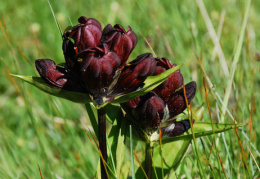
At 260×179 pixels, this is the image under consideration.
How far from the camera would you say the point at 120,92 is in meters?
0.91

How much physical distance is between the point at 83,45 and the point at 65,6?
224cm

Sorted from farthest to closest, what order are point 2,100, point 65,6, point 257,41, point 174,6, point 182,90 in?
point 65,6 < point 174,6 < point 257,41 < point 2,100 < point 182,90

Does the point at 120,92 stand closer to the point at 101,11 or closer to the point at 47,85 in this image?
the point at 47,85

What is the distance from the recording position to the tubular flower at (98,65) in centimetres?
84

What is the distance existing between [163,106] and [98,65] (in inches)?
8.4

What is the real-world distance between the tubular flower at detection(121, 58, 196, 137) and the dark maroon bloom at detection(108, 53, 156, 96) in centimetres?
6

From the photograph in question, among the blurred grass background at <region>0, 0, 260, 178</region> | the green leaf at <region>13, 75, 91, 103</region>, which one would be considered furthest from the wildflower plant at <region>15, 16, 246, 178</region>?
the blurred grass background at <region>0, 0, 260, 178</region>

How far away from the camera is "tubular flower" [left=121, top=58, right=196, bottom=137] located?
932 mm

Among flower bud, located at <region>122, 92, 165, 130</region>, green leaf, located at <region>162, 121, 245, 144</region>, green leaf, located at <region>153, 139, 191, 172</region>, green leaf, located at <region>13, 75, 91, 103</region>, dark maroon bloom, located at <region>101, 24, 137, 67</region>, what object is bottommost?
green leaf, located at <region>153, 139, 191, 172</region>

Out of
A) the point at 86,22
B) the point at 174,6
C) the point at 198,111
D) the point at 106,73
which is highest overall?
the point at 174,6

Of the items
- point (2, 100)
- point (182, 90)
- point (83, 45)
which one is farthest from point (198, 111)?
point (2, 100)

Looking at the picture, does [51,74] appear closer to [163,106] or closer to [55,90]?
[55,90]

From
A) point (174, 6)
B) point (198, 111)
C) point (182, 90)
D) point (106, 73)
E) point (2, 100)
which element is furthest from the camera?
point (174, 6)

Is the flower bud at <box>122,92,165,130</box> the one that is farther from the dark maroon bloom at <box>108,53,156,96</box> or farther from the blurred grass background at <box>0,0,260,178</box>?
the blurred grass background at <box>0,0,260,178</box>
